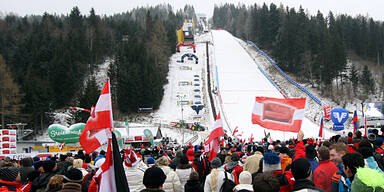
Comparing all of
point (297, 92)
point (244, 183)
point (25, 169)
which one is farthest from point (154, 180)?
point (297, 92)

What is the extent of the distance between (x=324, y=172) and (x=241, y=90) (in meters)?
44.5

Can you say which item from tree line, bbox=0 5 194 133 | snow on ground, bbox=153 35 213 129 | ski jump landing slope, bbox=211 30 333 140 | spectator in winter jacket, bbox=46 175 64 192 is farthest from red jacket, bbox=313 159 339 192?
tree line, bbox=0 5 194 133

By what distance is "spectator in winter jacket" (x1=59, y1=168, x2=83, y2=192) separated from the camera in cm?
424

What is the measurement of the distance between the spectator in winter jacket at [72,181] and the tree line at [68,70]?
3359 centimetres

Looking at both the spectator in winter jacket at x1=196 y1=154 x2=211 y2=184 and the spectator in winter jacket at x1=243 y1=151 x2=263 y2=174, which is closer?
the spectator in winter jacket at x1=243 y1=151 x2=263 y2=174

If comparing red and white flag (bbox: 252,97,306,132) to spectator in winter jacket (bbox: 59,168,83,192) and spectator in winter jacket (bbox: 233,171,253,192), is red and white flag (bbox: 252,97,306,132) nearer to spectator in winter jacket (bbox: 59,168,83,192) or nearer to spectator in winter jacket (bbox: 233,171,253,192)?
spectator in winter jacket (bbox: 233,171,253,192)

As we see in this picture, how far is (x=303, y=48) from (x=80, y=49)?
36164mm

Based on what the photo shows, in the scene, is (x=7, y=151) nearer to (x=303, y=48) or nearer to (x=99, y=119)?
(x=99, y=119)

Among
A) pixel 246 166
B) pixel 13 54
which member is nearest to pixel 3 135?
pixel 246 166

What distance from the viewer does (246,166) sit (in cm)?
548

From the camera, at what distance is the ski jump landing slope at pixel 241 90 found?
3204cm

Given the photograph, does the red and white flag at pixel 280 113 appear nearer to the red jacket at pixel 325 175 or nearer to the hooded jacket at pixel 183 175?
the hooded jacket at pixel 183 175

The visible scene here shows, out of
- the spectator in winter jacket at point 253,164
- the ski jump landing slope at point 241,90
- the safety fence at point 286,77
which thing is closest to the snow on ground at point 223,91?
the ski jump landing slope at point 241,90

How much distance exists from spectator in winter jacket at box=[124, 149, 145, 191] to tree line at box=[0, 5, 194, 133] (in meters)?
33.0
